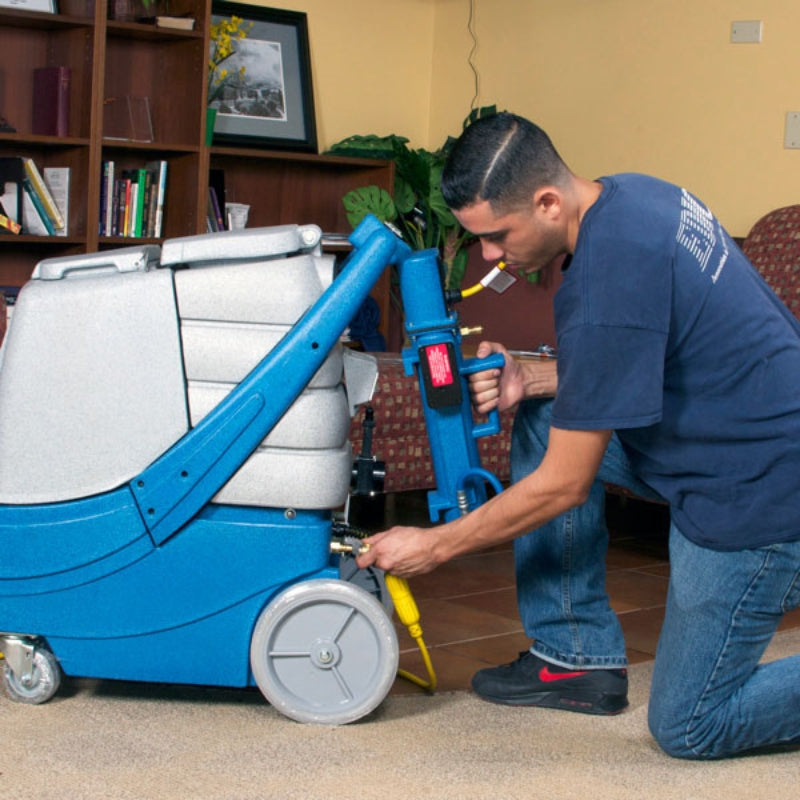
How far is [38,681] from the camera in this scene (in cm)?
191

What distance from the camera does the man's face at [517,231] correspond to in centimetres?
169

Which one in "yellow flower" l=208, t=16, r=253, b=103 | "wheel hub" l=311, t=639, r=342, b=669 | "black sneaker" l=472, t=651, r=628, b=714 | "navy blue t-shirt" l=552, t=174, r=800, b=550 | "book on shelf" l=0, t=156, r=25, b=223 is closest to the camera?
"navy blue t-shirt" l=552, t=174, r=800, b=550

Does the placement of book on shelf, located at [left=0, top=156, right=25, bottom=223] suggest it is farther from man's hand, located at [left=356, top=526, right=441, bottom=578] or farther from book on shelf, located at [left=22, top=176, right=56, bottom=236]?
man's hand, located at [left=356, top=526, right=441, bottom=578]

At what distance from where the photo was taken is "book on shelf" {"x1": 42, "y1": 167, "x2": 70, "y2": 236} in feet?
13.9

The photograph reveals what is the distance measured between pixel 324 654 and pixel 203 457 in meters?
0.32

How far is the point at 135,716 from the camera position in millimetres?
1883

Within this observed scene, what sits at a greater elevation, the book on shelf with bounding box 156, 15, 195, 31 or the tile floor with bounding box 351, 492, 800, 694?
the book on shelf with bounding box 156, 15, 195, 31

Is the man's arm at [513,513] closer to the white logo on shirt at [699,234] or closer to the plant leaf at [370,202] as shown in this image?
the white logo on shirt at [699,234]

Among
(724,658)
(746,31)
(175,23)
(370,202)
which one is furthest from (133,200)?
(724,658)

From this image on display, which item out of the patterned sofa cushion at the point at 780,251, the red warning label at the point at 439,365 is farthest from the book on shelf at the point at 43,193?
the red warning label at the point at 439,365

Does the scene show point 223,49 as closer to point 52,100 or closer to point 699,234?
point 52,100

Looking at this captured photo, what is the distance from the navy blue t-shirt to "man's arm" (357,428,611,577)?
47mm

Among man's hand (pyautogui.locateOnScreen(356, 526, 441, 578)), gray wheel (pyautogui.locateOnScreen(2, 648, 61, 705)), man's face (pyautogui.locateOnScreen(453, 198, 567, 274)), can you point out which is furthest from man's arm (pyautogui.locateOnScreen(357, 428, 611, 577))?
gray wheel (pyautogui.locateOnScreen(2, 648, 61, 705))

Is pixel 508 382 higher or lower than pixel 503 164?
lower
